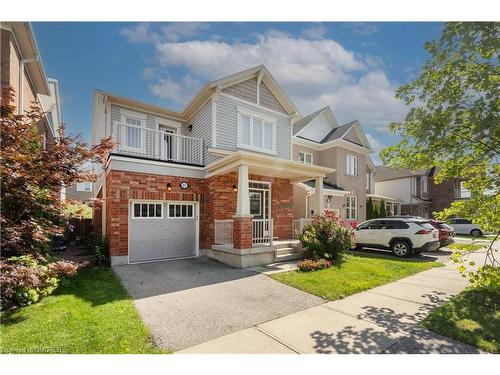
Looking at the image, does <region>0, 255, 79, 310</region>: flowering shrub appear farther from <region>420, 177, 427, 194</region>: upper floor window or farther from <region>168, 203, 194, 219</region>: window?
<region>420, 177, 427, 194</region>: upper floor window

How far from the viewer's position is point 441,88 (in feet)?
13.8

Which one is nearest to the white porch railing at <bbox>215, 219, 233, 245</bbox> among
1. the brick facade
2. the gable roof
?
the brick facade

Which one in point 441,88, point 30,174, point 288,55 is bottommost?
point 30,174

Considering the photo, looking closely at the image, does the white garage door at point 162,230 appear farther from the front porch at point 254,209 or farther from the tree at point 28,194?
the tree at point 28,194

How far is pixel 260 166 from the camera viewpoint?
9.23 meters

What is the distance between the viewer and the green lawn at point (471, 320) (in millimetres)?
3805

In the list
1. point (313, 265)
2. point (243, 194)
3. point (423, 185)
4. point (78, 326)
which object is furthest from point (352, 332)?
point (423, 185)

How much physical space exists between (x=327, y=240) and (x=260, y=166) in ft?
11.4

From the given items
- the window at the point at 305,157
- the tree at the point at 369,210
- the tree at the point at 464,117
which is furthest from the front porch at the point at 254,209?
the tree at the point at 369,210

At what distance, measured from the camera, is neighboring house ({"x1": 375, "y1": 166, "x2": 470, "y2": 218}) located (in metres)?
29.4

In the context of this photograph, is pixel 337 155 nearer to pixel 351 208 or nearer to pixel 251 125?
pixel 351 208

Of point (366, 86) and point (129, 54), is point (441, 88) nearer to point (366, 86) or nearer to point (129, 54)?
point (366, 86)

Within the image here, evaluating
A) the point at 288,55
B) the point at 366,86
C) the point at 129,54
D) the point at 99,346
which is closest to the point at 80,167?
the point at 129,54
